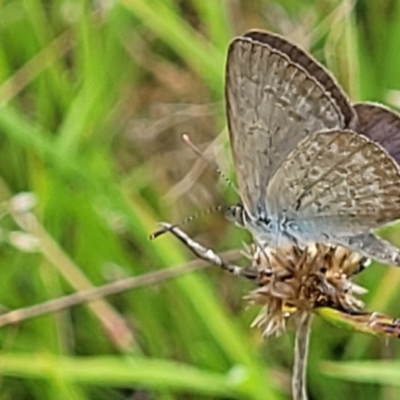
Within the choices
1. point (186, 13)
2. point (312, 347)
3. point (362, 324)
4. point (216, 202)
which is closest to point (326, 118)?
point (362, 324)

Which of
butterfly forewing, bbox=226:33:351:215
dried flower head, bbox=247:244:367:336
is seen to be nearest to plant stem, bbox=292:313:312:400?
dried flower head, bbox=247:244:367:336

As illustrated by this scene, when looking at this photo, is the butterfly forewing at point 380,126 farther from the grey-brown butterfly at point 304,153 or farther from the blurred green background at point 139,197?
the blurred green background at point 139,197

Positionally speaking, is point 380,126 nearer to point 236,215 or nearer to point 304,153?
point 304,153

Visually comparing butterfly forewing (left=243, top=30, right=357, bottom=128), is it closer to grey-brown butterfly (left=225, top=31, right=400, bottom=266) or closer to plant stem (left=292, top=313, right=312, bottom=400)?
grey-brown butterfly (left=225, top=31, right=400, bottom=266)

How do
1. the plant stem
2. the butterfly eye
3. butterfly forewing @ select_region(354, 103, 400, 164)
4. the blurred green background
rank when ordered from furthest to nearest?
the blurred green background → the butterfly eye → butterfly forewing @ select_region(354, 103, 400, 164) → the plant stem

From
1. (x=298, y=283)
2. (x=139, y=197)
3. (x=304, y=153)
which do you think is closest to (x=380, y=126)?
(x=304, y=153)

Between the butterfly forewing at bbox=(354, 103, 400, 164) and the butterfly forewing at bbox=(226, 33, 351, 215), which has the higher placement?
the butterfly forewing at bbox=(226, 33, 351, 215)
